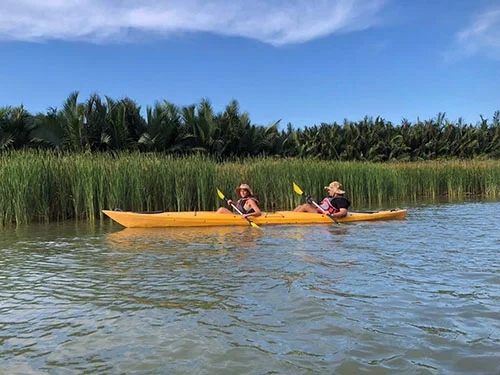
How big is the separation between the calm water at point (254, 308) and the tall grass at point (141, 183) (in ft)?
10.6

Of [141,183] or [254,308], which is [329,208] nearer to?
[141,183]

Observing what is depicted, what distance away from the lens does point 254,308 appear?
3574mm

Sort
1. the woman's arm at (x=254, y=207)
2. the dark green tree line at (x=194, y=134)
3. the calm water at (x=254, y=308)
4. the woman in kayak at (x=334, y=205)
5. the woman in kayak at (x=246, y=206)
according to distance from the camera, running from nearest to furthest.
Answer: the calm water at (x=254, y=308)
the woman's arm at (x=254, y=207)
the woman in kayak at (x=246, y=206)
the woman in kayak at (x=334, y=205)
the dark green tree line at (x=194, y=134)

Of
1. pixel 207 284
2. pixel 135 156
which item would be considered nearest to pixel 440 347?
pixel 207 284

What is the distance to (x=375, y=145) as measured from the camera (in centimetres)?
2936

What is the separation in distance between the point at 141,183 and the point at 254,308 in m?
7.45

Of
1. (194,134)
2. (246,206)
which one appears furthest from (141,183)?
(194,134)

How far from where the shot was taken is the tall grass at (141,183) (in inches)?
371

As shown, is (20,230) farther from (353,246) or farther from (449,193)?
(449,193)

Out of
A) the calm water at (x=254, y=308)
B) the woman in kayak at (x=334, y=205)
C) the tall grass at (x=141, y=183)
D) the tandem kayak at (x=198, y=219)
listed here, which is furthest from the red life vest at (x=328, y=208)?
the tall grass at (x=141, y=183)

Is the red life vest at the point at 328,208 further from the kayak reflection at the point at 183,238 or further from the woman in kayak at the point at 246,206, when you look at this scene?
the kayak reflection at the point at 183,238

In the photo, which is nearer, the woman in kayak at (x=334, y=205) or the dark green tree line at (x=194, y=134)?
the woman in kayak at (x=334, y=205)

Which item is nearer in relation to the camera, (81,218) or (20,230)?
(20,230)

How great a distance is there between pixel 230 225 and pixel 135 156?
441 centimetres
